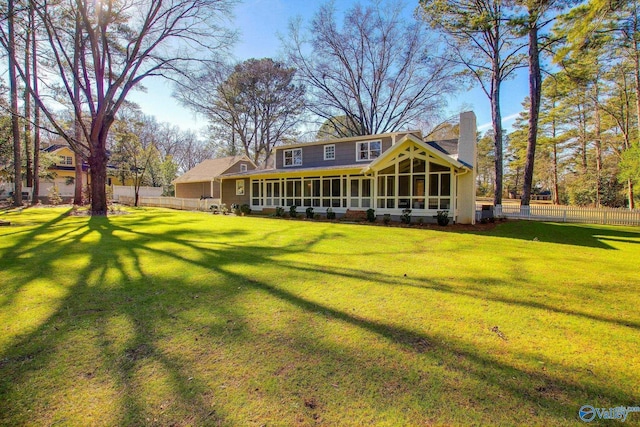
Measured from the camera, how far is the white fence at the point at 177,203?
2353cm

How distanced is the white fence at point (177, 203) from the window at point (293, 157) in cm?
689

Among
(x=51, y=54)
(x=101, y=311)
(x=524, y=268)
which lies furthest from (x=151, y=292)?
(x=51, y=54)

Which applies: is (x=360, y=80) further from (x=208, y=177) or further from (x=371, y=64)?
(x=208, y=177)


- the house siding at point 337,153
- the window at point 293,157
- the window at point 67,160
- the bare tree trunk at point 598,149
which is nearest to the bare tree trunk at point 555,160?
the bare tree trunk at point 598,149

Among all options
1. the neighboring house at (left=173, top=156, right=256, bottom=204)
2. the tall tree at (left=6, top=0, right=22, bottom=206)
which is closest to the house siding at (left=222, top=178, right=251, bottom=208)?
the neighboring house at (left=173, top=156, right=256, bottom=204)

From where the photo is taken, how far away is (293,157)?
69.3ft

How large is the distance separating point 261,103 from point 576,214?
2726 centimetres

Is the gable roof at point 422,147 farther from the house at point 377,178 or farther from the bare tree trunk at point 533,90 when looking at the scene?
the bare tree trunk at point 533,90

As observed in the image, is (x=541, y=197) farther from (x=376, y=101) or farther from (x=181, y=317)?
(x=181, y=317)

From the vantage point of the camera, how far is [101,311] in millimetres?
3492

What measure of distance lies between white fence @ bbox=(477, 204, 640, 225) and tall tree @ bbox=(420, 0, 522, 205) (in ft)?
4.80

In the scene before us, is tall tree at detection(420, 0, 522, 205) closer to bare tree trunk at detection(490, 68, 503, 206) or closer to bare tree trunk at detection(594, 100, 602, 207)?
bare tree trunk at detection(490, 68, 503, 206)

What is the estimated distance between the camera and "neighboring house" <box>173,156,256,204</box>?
27.9 meters

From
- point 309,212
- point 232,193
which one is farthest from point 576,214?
point 232,193
